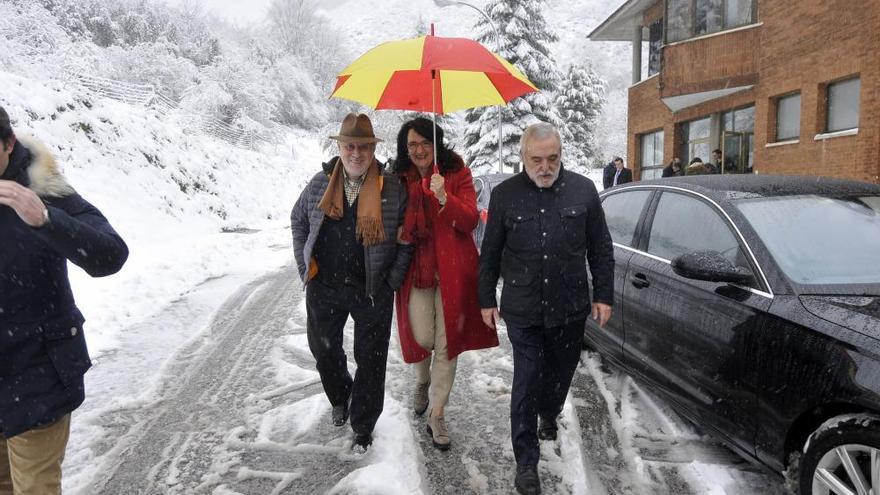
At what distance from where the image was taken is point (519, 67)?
2509 cm

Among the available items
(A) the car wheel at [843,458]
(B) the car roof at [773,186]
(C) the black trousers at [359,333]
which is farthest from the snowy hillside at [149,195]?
(A) the car wheel at [843,458]

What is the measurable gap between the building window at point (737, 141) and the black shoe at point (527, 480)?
13.2 m

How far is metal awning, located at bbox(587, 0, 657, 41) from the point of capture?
58.5 feet

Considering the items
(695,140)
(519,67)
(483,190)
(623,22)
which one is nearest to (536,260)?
(483,190)

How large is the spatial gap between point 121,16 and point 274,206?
2553 centimetres

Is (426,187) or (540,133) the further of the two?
(426,187)

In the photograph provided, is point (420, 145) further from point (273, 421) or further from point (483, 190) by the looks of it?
point (483, 190)

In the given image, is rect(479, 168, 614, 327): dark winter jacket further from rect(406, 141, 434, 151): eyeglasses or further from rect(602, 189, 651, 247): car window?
rect(602, 189, 651, 247): car window

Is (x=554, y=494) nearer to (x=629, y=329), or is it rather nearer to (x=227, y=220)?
(x=629, y=329)

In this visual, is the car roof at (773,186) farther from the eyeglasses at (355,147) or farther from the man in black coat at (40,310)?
the man in black coat at (40,310)

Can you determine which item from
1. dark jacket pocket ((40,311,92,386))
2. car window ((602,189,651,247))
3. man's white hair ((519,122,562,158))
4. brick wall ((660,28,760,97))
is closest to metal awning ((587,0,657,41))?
brick wall ((660,28,760,97))

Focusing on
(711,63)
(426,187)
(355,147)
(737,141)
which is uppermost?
(711,63)

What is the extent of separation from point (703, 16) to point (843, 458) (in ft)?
50.1

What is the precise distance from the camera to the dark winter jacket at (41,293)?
1917 mm
